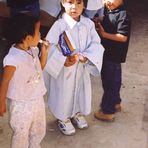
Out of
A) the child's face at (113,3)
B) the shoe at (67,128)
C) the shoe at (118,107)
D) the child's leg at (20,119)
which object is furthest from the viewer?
the shoe at (118,107)

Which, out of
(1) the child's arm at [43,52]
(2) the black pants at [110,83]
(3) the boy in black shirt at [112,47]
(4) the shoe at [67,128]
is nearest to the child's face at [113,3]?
(3) the boy in black shirt at [112,47]

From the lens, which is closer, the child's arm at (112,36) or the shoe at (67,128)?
the child's arm at (112,36)

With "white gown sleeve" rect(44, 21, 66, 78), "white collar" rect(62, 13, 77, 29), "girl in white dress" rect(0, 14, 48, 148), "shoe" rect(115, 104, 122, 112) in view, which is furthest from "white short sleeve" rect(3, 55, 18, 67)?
"shoe" rect(115, 104, 122, 112)

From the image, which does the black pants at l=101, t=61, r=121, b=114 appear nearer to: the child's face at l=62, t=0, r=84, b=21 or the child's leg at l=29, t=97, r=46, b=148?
the child's face at l=62, t=0, r=84, b=21

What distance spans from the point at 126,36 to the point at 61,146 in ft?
2.89

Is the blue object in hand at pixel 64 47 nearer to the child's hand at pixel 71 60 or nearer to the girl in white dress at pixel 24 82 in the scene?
the child's hand at pixel 71 60

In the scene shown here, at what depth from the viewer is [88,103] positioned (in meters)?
2.88

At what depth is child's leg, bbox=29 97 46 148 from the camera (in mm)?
2375

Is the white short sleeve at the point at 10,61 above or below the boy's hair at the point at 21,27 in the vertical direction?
below

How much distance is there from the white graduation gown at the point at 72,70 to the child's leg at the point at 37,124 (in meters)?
0.36

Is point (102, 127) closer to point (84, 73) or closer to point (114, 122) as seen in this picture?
point (114, 122)

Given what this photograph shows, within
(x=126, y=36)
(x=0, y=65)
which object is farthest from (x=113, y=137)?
(x=0, y=65)

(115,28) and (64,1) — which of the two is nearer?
(64,1)

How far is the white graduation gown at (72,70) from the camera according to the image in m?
2.63
